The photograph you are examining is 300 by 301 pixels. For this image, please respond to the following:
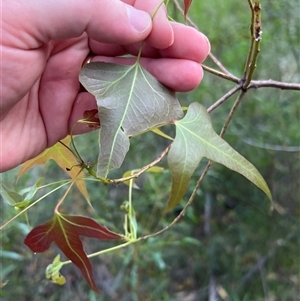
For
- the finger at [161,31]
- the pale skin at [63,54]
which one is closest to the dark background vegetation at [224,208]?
the pale skin at [63,54]

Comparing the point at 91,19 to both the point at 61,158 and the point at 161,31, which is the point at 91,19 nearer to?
the point at 161,31

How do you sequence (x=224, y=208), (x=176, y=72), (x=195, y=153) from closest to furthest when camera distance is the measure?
1. (x=195, y=153)
2. (x=176, y=72)
3. (x=224, y=208)

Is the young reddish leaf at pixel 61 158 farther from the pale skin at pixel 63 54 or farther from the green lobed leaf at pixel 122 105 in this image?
the green lobed leaf at pixel 122 105

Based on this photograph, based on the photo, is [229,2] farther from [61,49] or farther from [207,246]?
[61,49]

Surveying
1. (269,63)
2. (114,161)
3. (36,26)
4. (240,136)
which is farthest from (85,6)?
(269,63)

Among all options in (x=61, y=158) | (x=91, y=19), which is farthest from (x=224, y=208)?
(x=91, y=19)

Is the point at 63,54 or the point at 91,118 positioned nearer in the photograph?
the point at 91,118
